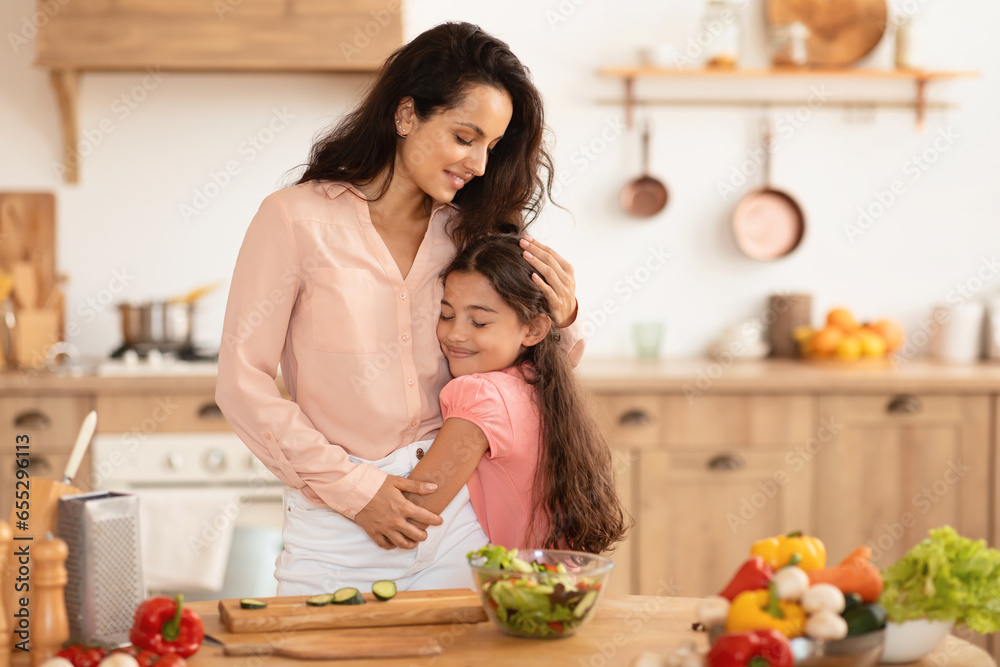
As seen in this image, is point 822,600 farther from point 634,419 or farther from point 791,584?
point 634,419

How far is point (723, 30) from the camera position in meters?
3.30

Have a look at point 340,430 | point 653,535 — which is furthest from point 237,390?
point 653,535

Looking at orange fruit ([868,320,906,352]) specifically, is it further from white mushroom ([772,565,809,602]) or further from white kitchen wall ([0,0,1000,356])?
white mushroom ([772,565,809,602])

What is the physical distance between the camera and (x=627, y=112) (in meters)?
3.39

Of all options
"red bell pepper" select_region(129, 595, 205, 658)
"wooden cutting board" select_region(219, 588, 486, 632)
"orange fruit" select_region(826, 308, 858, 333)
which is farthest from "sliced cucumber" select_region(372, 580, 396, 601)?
"orange fruit" select_region(826, 308, 858, 333)

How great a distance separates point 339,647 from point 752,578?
18.7 inches

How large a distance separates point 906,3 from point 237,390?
2.93m

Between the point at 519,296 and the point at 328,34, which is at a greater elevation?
the point at 328,34

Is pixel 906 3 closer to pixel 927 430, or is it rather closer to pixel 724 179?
pixel 724 179

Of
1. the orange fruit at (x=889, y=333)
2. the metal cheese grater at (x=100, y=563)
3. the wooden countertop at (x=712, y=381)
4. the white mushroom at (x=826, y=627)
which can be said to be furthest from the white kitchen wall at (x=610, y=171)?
the white mushroom at (x=826, y=627)

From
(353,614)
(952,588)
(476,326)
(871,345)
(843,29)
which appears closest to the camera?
(952,588)

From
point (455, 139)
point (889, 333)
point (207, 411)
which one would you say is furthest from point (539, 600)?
point (889, 333)

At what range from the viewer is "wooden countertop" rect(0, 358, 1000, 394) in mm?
2744

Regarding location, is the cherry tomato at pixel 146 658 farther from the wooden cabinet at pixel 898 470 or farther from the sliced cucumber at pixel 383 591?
the wooden cabinet at pixel 898 470
